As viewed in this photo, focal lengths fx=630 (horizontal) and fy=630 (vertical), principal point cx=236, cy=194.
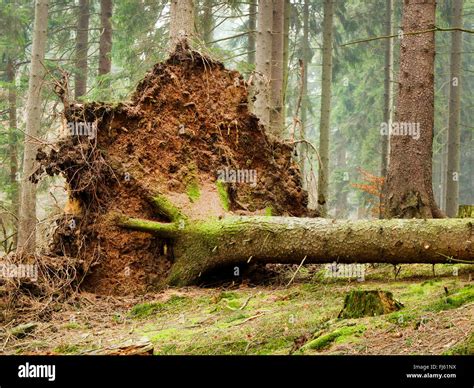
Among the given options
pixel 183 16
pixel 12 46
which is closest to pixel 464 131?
pixel 12 46

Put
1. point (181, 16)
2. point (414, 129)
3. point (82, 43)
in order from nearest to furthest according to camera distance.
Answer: point (414, 129), point (181, 16), point (82, 43)

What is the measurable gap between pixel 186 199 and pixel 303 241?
1.89 metres

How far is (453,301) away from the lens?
6164 mm

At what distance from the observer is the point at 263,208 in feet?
32.9

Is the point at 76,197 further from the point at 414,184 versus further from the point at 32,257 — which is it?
the point at 414,184

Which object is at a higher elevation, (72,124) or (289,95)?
(289,95)

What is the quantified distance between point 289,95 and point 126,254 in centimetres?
2112

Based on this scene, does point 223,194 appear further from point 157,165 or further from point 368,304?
point 368,304

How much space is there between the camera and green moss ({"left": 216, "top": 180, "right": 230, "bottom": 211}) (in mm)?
9328

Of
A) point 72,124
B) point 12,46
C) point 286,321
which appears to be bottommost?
point 286,321

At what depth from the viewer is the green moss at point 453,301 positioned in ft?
19.9

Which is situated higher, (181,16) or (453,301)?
(181,16)

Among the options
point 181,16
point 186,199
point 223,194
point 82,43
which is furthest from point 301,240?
point 82,43

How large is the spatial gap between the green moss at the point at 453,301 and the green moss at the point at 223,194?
383cm
